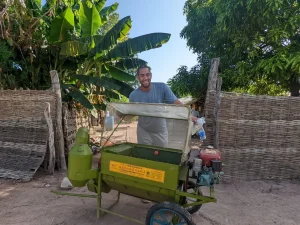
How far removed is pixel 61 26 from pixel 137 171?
5.59 metres

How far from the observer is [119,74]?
7547 millimetres

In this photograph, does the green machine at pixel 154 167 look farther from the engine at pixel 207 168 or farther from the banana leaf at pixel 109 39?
the banana leaf at pixel 109 39

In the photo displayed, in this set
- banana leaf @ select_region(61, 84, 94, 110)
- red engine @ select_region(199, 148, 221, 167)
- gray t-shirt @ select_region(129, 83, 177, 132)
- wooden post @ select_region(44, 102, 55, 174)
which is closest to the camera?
red engine @ select_region(199, 148, 221, 167)

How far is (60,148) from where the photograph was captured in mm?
4895

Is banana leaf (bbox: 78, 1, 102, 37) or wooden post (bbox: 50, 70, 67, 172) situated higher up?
banana leaf (bbox: 78, 1, 102, 37)

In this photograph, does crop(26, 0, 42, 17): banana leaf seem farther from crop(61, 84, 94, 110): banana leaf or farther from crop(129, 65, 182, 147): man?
crop(129, 65, 182, 147): man

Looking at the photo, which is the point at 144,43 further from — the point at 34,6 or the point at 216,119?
the point at 34,6

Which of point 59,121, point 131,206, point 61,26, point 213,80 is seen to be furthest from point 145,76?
point 61,26

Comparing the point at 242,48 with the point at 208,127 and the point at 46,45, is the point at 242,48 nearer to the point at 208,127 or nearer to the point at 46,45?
the point at 208,127

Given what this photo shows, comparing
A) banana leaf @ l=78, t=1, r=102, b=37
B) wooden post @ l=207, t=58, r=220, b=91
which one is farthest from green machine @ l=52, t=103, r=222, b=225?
banana leaf @ l=78, t=1, r=102, b=37

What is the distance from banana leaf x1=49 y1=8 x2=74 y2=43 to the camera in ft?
20.6

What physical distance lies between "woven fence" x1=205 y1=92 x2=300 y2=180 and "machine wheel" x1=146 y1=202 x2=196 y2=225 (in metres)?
2.37

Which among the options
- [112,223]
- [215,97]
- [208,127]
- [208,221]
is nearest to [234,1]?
[215,97]

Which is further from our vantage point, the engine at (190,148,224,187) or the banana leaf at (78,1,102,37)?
the banana leaf at (78,1,102,37)
